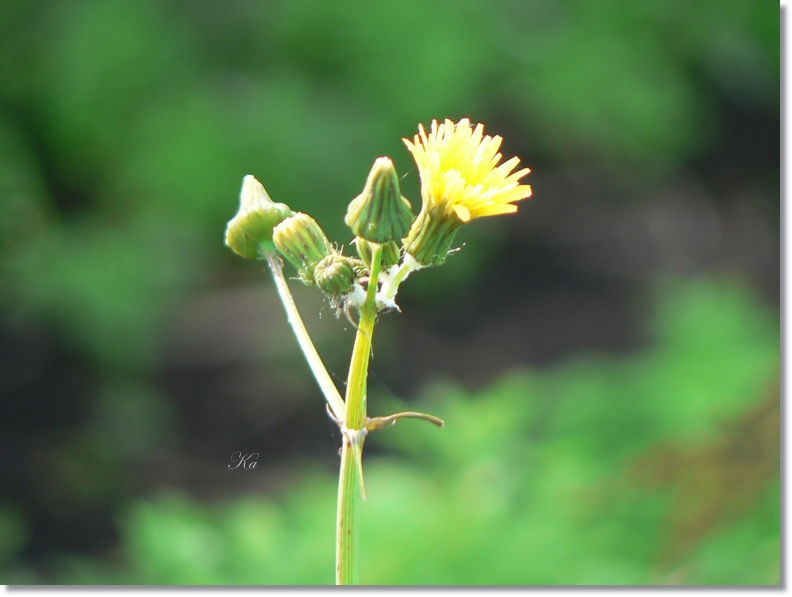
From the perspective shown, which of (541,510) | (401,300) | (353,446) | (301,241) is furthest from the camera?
(401,300)

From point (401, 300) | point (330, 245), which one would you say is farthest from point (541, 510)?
point (401, 300)

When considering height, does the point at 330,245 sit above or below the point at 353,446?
above

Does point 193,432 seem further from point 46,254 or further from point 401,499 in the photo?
point 401,499

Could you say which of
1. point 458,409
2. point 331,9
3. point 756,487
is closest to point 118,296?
point 331,9

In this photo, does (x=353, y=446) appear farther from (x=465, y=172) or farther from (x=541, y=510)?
(x=541, y=510)
